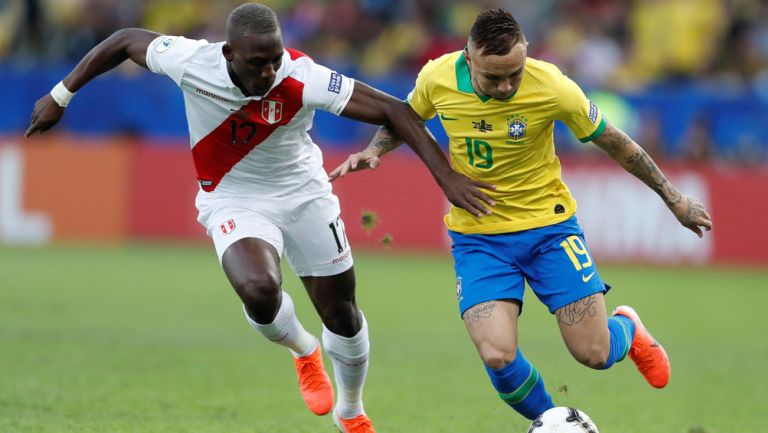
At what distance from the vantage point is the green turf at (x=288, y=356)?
8.20 metres

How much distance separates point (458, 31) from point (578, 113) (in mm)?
14383

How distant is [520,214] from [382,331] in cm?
550

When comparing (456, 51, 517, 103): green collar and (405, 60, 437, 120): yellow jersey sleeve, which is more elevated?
(456, 51, 517, 103): green collar

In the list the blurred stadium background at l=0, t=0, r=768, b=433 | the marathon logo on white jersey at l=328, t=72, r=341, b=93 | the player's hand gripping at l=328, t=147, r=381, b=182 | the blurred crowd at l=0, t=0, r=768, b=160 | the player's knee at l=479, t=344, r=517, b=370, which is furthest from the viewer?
the blurred crowd at l=0, t=0, r=768, b=160

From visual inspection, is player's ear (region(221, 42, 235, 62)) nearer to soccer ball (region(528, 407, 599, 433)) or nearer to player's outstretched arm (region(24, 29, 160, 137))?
player's outstretched arm (region(24, 29, 160, 137))

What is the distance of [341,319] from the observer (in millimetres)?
7645

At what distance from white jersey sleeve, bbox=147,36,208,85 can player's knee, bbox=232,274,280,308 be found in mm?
1266

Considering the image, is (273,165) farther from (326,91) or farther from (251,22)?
(251,22)

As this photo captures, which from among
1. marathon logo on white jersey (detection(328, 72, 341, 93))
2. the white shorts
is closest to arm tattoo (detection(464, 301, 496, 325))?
→ the white shorts

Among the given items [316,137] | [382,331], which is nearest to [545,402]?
[382,331]

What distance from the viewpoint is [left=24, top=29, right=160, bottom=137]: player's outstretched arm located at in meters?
7.47

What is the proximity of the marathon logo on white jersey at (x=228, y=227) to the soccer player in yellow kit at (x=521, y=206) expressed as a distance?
0.70m

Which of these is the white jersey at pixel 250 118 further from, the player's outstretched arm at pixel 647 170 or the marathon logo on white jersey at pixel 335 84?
the player's outstretched arm at pixel 647 170

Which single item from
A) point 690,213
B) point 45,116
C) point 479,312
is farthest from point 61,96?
point 690,213
